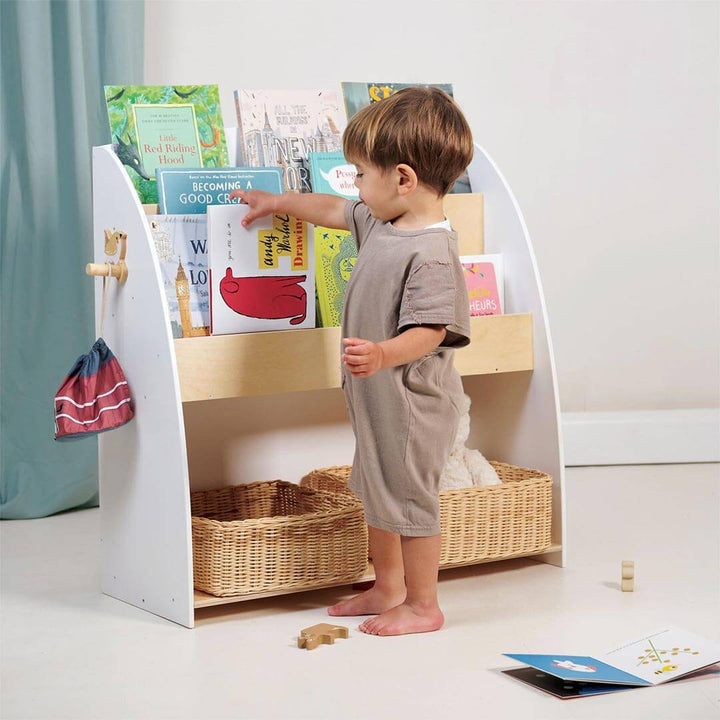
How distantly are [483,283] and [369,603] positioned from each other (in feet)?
2.15

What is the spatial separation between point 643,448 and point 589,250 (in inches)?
23.5

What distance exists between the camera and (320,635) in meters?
1.61

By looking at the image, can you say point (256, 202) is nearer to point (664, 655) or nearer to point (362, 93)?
point (362, 93)

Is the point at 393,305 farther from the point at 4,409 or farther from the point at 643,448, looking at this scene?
the point at 643,448

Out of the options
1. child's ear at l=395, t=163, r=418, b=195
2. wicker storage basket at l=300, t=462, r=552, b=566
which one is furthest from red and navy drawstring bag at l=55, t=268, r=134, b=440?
child's ear at l=395, t=163, r=418, b=195

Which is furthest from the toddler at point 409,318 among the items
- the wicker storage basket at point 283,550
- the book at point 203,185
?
the book at point 203,185

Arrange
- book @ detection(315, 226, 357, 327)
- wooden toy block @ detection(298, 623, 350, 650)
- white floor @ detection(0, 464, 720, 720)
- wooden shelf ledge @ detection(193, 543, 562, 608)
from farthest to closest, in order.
A: 1. book @ detection(315, 226, 357, 327)
2. wooden shelf ledge @ detection(193, 543, 562, 608)
3. wooden toy block @ detection(298, 623, 350, 650)
4. white floor @ detection(0, 464, 720, 720)

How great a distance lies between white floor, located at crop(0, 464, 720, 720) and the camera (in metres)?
1.38

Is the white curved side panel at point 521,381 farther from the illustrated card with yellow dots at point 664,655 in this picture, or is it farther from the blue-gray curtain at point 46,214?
the blue-gray curtain at point 46,214

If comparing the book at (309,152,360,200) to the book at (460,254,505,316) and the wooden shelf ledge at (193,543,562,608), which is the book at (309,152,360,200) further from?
the wooden shelf ledge at (193,543,562,608)

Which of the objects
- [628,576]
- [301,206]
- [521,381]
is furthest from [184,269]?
[628,576]

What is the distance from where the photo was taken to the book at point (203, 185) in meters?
1.80

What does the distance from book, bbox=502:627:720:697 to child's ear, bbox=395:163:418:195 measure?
695 mm

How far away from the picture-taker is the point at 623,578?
1.86m
